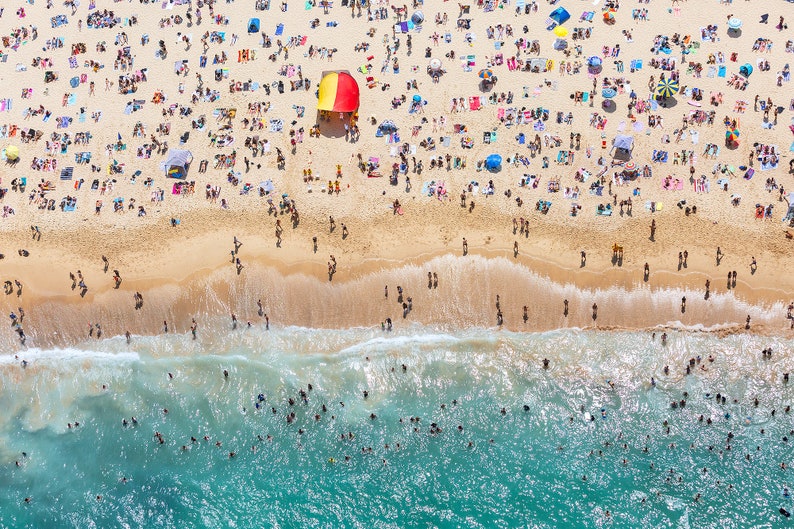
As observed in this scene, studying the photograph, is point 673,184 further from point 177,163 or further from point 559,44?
point 177,163

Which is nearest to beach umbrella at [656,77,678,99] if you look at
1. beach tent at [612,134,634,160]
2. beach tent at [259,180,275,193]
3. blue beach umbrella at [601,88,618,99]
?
blue beach umbrella at [601,88,618,99]

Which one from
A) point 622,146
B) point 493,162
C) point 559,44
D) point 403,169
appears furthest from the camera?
point 559,44

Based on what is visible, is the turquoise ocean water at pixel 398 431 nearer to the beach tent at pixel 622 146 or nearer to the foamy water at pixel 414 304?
the foamy water at pixel 414 304

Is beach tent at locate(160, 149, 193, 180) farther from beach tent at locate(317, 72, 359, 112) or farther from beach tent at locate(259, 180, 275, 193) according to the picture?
beach tent at locate(317, 72, 359, 112)

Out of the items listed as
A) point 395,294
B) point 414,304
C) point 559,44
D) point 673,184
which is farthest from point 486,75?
point 414,304

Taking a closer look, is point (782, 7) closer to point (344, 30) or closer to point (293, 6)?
point (344, 30)

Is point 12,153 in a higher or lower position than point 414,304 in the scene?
higher
